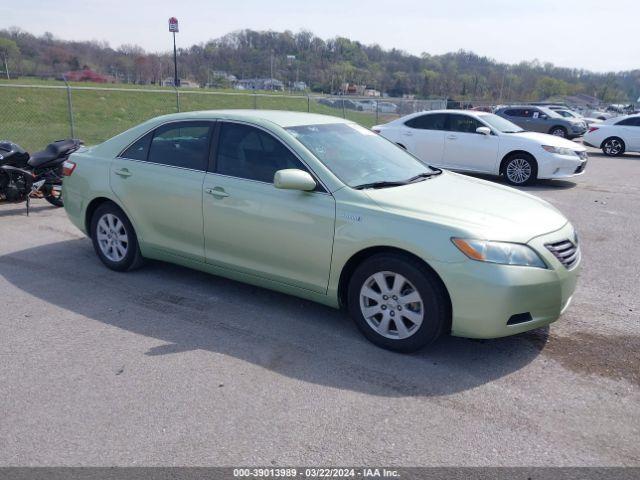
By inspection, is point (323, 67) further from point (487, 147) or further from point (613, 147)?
point (487, 147)

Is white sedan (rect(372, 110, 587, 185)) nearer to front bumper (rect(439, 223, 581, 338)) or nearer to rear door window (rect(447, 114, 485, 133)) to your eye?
rear door window (rect(447, 114, 485, 133))

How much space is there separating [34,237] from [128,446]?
495 centimetres

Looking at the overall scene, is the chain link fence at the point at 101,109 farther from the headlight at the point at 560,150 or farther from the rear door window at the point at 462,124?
the headlight at the point at 560,150

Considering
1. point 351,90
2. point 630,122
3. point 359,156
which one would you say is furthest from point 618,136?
point 351,90

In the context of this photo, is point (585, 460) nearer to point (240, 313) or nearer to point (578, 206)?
point (240, 313)

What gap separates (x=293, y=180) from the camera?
4203 mm

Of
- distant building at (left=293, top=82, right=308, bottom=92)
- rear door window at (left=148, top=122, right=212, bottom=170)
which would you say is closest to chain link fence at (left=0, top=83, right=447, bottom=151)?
rear door window at (left=148, top=122, right=212, bottom=170)

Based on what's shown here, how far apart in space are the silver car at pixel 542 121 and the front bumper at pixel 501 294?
21.0m

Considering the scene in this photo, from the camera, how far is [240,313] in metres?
4.74

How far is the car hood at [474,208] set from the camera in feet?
12.7

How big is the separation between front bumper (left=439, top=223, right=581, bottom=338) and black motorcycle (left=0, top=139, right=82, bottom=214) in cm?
697

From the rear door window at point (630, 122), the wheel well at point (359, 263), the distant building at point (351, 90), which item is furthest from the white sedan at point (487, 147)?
the distant building at point (351, 90)

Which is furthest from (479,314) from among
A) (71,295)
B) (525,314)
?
(71,295)

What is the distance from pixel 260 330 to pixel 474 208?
6.25ft
